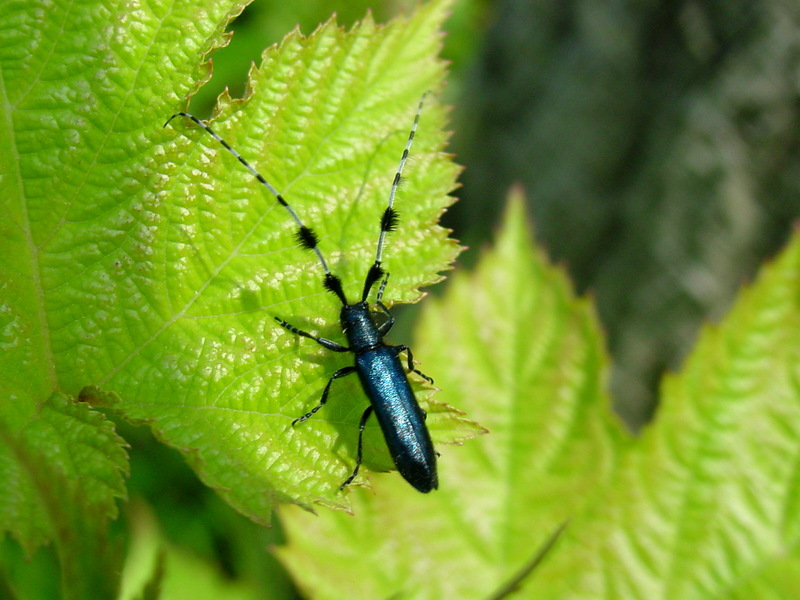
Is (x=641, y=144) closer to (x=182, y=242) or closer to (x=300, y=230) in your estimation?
(x=300, y=230)

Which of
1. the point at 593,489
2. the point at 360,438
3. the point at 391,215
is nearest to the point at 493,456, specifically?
the point at 593,489

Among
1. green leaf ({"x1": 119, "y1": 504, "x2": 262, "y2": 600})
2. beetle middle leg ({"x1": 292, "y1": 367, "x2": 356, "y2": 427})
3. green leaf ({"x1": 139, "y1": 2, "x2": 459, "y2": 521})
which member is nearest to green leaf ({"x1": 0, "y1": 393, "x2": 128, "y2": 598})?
green leaf ({"x1": 139, "y1": 2, "x2": 459, "y2": 521})

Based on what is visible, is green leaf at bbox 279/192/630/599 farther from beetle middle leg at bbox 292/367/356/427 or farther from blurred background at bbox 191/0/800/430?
blurred background at bbox 191/0/800/430

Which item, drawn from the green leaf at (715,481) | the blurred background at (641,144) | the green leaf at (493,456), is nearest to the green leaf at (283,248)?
the green leaf at (493,456)

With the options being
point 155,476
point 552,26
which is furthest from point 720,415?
point 552,26

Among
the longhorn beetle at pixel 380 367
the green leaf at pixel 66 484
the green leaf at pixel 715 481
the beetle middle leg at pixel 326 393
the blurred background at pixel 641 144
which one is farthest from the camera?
the blurred background at pixel 641 144

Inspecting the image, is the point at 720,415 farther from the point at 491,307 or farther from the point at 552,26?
the point at 552,26

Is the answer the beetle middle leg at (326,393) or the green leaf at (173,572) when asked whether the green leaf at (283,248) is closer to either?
the beetle middle leg at (326,393)
